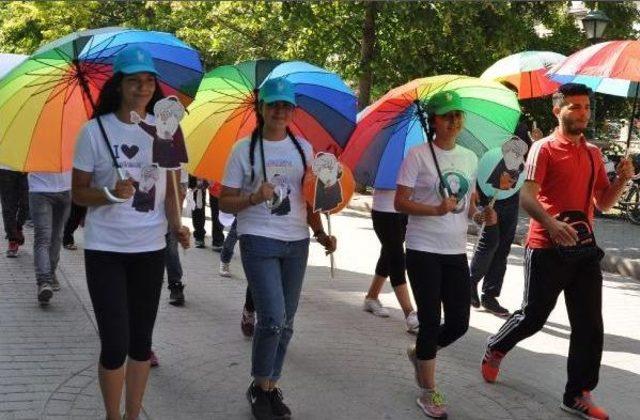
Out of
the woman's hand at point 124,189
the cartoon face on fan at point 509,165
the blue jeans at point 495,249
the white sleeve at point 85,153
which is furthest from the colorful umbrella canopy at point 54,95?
the blue jeans at point 495,249

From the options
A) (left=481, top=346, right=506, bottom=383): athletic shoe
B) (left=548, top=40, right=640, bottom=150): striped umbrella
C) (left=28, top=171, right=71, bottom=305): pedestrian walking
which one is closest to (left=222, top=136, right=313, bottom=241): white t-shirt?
(left=481, top=346, right=506, bottom=383): athletic shoe

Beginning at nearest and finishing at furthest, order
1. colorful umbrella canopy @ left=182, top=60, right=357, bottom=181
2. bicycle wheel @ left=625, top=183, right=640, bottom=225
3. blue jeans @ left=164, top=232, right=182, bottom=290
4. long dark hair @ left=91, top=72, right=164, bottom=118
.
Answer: long dark hair @ left=91, top=72, right=164, bottom=118
colorful umbrella canopy @ left=182, top=60, right=357, bottom=181
blue jeans @ left=164, top=232, right=182, bottom=290
bicycle wheel @ left=625, top=183, right=640, bottom=225

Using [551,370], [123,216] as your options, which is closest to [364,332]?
[551,370]

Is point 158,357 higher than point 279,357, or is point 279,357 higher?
point 279,357

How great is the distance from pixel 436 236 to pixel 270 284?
39.1 inches

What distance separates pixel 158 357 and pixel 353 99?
218 cm

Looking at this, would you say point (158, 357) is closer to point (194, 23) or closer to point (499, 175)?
point (499, 175)

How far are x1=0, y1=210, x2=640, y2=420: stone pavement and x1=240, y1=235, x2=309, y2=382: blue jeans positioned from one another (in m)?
0.44

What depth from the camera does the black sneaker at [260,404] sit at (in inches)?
173

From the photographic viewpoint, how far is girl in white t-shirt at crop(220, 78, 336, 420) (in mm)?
4309

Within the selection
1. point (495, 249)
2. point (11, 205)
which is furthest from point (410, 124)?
point (11, 205)

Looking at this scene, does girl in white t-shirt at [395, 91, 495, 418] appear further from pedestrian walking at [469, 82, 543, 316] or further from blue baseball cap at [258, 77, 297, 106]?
pedestrian walking at [469, 82, 543, 316]

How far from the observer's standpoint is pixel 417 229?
470cm

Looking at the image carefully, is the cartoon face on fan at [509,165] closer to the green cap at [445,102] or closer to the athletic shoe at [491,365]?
the green cap at [445,102]
